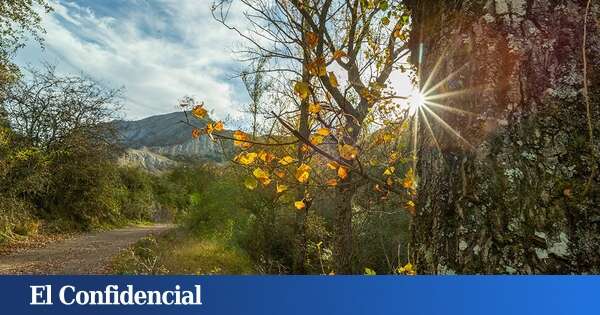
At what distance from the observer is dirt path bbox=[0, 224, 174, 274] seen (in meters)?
12.3

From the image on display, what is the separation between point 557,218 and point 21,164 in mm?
20900

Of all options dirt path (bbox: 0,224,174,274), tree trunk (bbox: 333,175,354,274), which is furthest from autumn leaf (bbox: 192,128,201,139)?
dirt path (bbox: 0,224,174,274)

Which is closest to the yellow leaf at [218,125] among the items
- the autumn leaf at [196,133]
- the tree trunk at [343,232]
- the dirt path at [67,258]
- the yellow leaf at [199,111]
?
the yellow leaf at [199,111]

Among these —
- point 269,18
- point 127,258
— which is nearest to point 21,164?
point 127,258

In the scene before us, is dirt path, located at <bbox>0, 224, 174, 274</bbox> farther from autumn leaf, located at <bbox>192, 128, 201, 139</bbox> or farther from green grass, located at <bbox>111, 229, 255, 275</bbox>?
autumn leaf, located at <bbox>192, 128, 201, 139</bbox>

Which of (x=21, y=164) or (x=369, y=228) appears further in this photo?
(x=21, y=164)

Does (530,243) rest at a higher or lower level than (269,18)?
lower

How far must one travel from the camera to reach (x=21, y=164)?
59.9ft

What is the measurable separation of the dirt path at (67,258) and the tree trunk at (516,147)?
12555 millimetres

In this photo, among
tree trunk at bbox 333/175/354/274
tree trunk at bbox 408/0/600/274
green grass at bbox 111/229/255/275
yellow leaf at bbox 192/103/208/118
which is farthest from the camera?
green grass at bbox 111/229/255/275

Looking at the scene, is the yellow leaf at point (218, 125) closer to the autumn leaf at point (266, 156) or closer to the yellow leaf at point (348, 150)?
the autumn leaf at point (266, 156)

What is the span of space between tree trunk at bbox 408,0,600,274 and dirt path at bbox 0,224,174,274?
41.2ft

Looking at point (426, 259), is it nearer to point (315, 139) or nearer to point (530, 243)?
point (530, 243)

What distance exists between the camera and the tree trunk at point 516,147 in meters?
1.13
